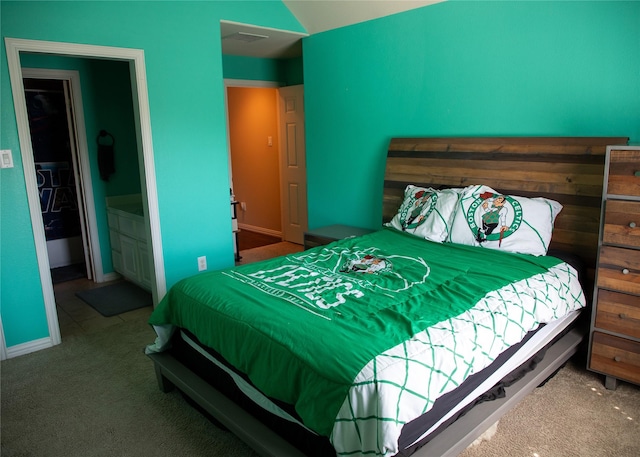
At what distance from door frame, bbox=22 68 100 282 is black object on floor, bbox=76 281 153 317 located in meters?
0.33

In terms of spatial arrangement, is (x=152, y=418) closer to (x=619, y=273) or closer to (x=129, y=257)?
(x=129, y=257)

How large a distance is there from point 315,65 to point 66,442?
3554 mm

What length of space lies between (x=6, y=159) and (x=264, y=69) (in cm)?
314

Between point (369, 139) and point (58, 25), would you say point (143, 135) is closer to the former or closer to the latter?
point (58, 25)

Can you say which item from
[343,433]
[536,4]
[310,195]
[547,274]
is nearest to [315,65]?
[310,195]

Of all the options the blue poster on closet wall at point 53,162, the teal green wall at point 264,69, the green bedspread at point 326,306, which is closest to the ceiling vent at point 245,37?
the teal green wall at point 264,69

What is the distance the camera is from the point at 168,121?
3748 millimetres

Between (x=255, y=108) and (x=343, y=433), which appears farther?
(x=255, y=108)

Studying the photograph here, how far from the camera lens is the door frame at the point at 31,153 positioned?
3.03 metres

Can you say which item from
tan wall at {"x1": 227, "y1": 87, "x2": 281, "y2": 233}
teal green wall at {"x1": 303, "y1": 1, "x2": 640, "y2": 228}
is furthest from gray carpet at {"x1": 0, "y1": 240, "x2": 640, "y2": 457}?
tan wall at {"x1": 227, "y1": 87, "x2": 281, "y2": 233}

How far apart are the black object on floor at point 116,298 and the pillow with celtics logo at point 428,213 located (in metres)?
2.29

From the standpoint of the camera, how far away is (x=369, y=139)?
13.6 ft

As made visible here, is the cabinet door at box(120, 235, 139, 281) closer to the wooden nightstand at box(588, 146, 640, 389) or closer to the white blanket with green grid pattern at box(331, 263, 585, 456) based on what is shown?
the white blanket with green grid pattern at box(331, 263, 585, 456)

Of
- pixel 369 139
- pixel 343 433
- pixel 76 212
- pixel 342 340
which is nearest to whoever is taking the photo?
pixel 343 433
